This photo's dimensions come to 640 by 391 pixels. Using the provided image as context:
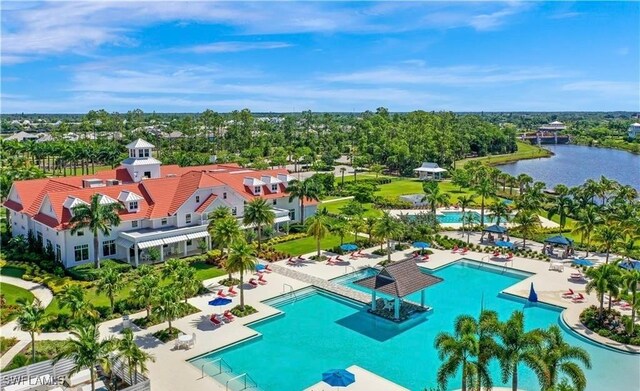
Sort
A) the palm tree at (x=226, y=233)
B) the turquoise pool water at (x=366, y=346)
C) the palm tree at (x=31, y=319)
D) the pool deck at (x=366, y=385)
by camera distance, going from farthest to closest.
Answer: the palm tree at (x=226, y=233) → the turquoise pool water at (x=366, y=346) → the palm tree at (x=31, y=319) → the pool deck at (x=366, y=385)

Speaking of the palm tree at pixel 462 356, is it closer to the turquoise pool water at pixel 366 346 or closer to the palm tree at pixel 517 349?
the palm tree at pixel 517 349

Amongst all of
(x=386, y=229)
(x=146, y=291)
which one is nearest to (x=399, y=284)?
(x=386, y=229)

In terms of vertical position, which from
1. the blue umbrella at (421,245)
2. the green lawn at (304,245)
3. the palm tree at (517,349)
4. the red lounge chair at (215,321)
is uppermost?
the palm tree at (517,349)

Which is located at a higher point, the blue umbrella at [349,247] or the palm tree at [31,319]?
the palm tree at [31,319]

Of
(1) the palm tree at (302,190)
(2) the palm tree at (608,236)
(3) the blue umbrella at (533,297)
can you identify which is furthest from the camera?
(1) the palm tree at (302,190)

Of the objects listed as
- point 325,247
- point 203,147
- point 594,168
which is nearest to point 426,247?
point 325,247

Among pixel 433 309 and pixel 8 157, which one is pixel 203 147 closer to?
pixel 8 157

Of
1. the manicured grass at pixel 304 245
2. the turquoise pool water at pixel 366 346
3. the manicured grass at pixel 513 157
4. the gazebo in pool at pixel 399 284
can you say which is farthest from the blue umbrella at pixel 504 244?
the manicured grass at pixel 513 157
